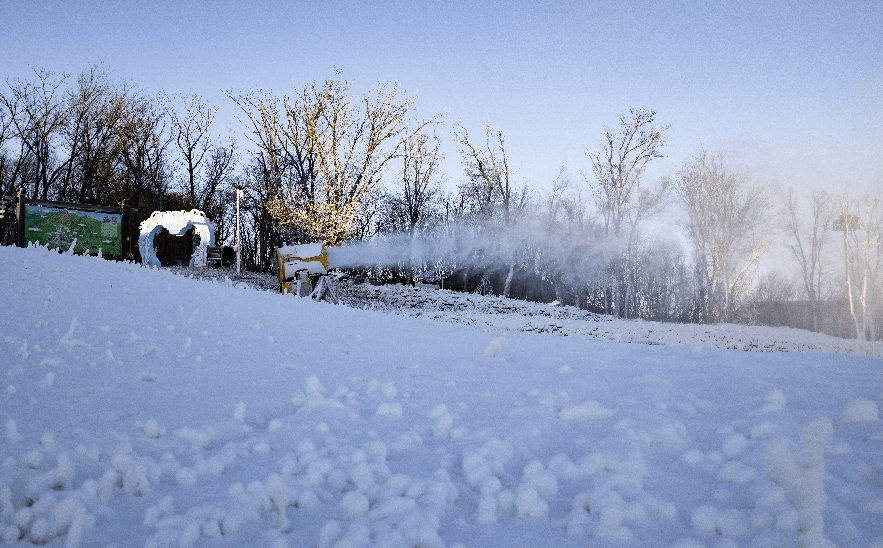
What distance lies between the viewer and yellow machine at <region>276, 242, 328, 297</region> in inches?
600

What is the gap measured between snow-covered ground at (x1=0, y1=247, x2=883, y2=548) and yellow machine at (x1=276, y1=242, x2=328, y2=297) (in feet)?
32.5

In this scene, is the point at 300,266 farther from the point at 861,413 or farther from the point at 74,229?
the point at 861,413

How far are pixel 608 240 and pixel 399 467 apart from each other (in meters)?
23.9

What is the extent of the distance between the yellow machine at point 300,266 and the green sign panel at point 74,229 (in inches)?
239

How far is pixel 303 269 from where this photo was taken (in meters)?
15.4

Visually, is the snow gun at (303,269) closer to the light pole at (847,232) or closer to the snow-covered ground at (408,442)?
the snow-covered ground at (408,442)

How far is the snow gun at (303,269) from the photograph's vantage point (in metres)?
15.2

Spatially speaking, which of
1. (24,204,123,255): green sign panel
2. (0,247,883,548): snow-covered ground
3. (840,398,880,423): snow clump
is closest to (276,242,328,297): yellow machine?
(24,204,123,255): green sign panel

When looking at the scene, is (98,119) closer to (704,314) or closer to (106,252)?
(106,252)

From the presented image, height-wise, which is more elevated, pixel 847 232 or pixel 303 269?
pixel 847 232

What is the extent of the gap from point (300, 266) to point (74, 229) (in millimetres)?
8278

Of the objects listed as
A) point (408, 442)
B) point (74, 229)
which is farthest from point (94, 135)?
point (408, 442)

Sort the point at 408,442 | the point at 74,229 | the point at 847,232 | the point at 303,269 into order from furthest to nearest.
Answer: the point at 847,232 → the point at 74,229 → the point at 303,269 → the point at 408,442

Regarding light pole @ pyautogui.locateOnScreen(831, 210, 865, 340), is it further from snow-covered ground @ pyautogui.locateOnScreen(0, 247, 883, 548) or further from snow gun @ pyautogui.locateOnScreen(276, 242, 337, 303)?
snow gun @ pyautogui.locateOnScreen(276, 242, 337, 303)
